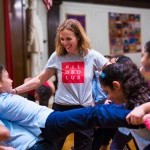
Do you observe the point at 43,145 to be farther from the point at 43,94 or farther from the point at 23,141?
the point at 43,94

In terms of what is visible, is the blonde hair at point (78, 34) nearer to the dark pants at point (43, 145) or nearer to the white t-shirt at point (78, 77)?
the white t-shirt at point (78, 77)

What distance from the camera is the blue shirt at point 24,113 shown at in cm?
185

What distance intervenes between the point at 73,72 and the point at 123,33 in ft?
14.9

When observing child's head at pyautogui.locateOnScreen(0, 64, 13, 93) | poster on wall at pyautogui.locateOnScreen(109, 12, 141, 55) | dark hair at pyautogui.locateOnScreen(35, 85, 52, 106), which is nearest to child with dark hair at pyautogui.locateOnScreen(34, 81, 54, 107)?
dark hair at pyautogui.locateOnScreen(35, 85, 52, 106)

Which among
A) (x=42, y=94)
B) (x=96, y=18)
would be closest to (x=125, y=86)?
(x=42, y=94)

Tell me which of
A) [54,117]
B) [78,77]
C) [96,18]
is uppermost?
[96,18]

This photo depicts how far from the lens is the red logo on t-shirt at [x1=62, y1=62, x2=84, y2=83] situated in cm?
252

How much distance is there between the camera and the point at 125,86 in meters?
1.74

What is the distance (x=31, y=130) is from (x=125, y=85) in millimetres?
539

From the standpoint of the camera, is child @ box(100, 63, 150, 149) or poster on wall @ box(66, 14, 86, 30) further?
poster on wall @ box(66, 14, 86, 30)

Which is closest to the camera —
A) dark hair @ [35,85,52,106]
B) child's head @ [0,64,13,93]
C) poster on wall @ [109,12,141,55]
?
child's head @ [0,64,13,93]

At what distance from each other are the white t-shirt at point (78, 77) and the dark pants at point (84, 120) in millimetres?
672

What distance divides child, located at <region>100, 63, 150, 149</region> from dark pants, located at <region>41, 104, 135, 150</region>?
12 cm

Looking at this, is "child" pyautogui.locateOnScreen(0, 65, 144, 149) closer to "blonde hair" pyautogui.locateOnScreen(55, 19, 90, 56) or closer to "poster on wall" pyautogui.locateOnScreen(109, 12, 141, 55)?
"blonde hair" pyautogui.locateOnScreen(55, 19, 90, 56)
